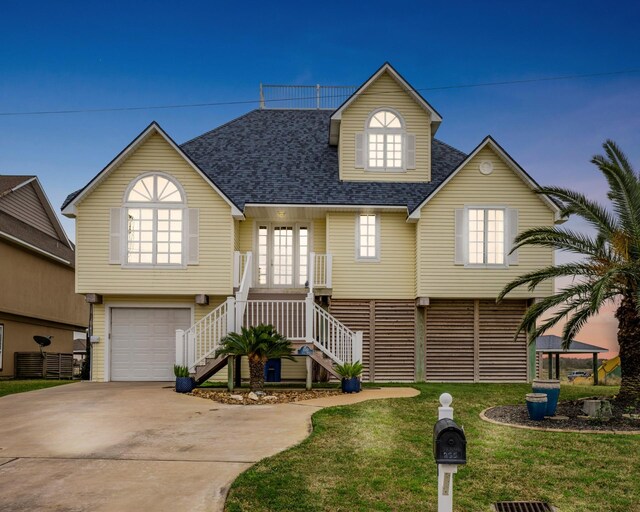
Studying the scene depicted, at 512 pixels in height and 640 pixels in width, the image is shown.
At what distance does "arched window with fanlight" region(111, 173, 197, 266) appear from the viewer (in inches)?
701

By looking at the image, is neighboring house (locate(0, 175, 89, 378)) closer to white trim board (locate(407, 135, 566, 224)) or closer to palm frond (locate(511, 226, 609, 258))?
white trim board (locate(407, 135, 566, 224))

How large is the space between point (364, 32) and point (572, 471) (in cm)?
1539

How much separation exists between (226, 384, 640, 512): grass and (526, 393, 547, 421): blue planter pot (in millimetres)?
911

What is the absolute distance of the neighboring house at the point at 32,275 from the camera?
2406 cm

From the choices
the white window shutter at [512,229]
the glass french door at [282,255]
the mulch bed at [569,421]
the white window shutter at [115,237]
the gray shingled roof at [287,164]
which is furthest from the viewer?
the glass french door at [282,255]

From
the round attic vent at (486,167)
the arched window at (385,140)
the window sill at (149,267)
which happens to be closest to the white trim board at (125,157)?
the window sill at (149,267)

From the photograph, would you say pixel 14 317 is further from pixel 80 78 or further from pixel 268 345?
pixel 268 345

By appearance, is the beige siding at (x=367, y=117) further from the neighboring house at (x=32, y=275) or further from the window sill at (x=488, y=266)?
the neighboring house at (x=32, y=275)

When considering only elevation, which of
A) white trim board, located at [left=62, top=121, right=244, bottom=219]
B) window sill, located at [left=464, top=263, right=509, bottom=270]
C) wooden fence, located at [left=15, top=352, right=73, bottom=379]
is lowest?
wooden fence, located at [left=15, top=352, right=73, bottom=379]

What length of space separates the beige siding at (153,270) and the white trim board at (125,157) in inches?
6.1

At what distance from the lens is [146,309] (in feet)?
62.0

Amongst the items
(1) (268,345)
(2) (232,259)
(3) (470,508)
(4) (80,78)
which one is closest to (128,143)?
(2) (232,259)

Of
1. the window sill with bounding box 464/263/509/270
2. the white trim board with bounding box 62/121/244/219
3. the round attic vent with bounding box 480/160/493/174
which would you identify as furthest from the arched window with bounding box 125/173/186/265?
the round attic vent with bounding box 480/160/493/174

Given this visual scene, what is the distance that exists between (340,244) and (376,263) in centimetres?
130
